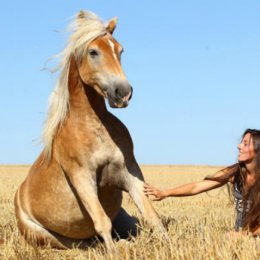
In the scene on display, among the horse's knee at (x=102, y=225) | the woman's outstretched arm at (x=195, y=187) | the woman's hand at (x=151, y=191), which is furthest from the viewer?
the woman's outstretched arm at (x=195, y=187)

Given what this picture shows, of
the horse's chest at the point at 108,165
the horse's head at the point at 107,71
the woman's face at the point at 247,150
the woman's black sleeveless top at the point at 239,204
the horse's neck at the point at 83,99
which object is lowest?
the woman's black sleeveless top at the point at 239,204

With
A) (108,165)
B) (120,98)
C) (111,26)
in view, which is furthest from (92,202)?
(111,26)

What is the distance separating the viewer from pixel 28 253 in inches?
183

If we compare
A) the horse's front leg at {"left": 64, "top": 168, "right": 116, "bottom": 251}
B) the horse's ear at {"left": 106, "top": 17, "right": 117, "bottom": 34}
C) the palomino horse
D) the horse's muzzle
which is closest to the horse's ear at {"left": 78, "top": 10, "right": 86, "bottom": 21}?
the palomino horse

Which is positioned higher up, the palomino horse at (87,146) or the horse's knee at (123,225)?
the palomino horse at (87,146)

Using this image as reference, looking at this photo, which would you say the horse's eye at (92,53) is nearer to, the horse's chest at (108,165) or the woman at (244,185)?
the horse's chest at (108,165)

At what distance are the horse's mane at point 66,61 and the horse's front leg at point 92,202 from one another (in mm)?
707

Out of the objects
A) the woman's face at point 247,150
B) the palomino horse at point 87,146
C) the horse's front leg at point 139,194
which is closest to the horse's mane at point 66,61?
the palomino horse at point 87,146

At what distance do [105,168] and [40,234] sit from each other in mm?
1617

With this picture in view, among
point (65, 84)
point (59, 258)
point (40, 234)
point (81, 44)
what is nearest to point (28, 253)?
point (59, 258)

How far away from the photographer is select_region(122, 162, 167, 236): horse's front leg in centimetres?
472

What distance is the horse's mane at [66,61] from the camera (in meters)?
4.68

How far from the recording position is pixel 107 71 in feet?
14.4

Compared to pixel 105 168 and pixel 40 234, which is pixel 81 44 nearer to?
pixel 105 168
